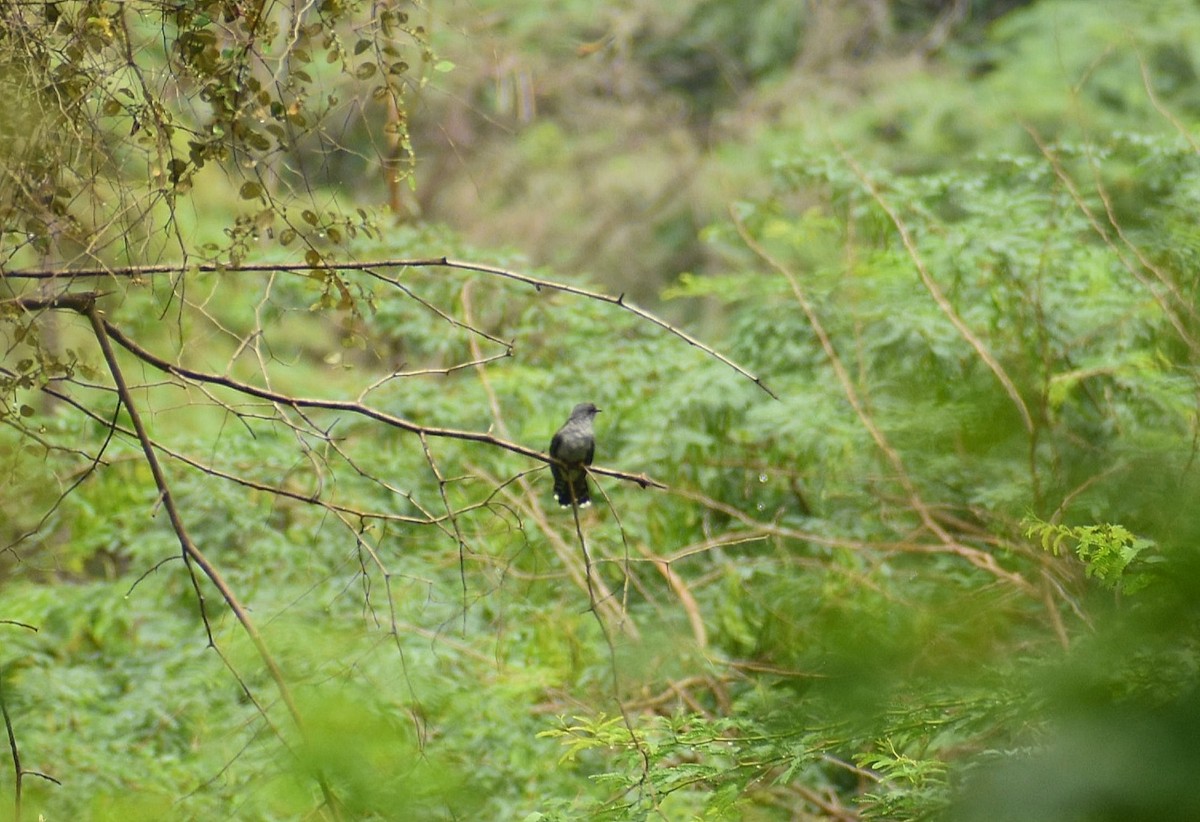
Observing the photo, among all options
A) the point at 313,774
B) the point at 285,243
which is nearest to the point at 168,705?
the point at 285,243

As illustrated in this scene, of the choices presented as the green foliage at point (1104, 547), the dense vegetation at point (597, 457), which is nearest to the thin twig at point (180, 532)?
the dense vegetation at point (597, 457)

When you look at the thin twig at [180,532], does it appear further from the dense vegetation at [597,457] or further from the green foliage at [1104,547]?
the green foliage at [1104,547]

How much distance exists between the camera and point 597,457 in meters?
5.54

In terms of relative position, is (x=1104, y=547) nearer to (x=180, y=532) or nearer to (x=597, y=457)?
(x=180, y=532)

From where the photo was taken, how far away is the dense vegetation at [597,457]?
1.16m

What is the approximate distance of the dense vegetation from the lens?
1163 millimetres

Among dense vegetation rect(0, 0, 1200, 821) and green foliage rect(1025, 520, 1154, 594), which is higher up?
dense vegetation rect(0, 0, 1200, 821)

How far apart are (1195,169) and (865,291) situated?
1.36 meters

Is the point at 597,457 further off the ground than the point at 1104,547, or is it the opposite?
the point at 597,457

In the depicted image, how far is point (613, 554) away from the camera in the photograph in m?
5.08

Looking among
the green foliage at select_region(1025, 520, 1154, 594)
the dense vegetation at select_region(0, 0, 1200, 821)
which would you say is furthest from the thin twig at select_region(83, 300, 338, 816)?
the green foliage at select_region(1025, 520, 1154, 594)

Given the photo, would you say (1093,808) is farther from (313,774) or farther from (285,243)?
(285,243)

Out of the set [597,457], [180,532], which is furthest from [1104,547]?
[597,457]

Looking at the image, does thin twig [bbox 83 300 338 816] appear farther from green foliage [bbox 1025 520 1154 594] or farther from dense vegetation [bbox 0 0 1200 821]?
green foliage [bbox 1025 520 1154 594]
